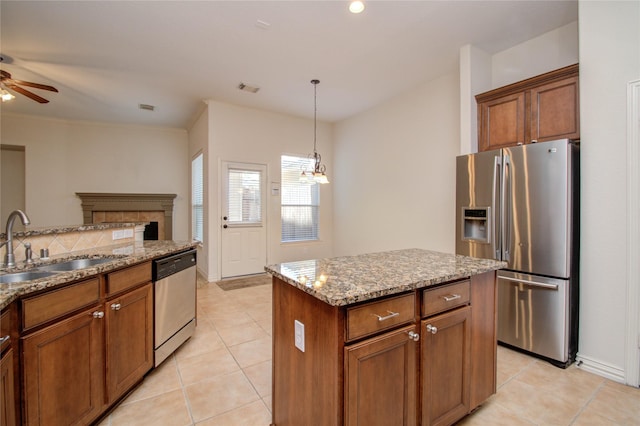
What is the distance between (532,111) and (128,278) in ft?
11.7

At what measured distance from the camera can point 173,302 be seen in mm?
2398

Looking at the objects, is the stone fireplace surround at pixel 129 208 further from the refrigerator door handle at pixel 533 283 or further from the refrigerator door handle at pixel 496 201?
the refrigerator door handle at pixel 533 283

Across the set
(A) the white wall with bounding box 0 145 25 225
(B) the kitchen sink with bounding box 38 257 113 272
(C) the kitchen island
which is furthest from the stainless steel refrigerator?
(A) the white wall with bounding box 0 145 25 225

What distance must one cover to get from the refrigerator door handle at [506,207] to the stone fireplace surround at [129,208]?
250 inches

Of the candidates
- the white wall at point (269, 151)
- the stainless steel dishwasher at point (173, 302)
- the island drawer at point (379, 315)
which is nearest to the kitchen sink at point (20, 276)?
the stainless steel dishwasher at point (173, 302)

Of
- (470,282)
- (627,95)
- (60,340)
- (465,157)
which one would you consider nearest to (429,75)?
(465,157)

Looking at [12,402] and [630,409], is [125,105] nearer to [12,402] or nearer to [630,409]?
[12,402]

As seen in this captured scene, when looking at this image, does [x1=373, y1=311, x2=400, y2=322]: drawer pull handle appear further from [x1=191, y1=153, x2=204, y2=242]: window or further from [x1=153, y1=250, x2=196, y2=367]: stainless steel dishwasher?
[x1=191, y1=153, x2=204, y2=242]: window

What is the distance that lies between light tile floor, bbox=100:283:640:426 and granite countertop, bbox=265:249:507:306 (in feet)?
3.16

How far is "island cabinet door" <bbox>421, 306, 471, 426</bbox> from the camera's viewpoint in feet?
4.68

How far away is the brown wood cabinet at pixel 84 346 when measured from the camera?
1308 mm

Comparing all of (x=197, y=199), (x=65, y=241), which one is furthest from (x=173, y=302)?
(x=197, y=199)

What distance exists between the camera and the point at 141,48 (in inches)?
127

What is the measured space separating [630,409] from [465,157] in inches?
85.6
